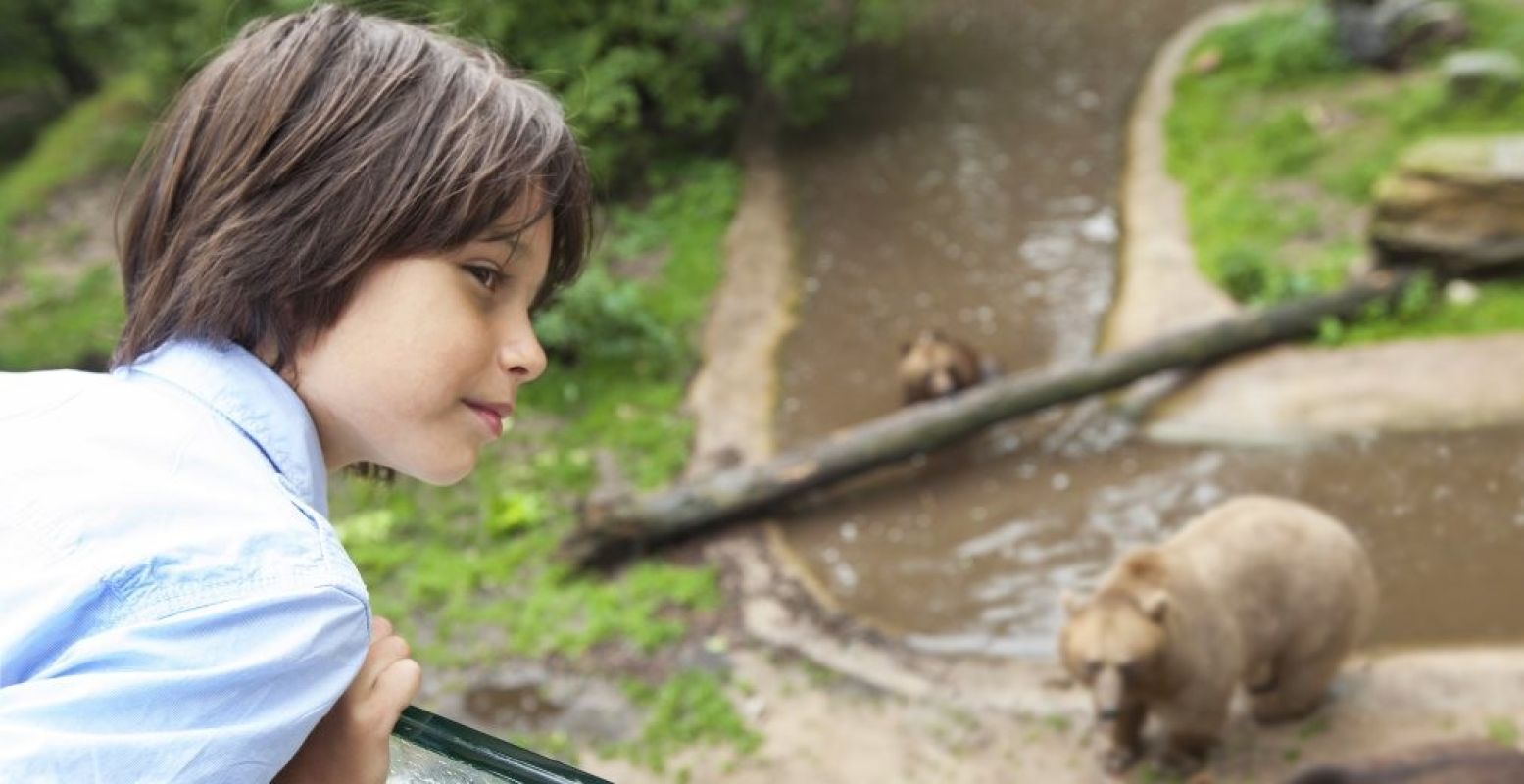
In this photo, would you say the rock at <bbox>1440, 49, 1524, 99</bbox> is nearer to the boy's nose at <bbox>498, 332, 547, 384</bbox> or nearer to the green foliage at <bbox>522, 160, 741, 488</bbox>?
the green foliage at <bbox>522, 160, 741, 488</bbox>

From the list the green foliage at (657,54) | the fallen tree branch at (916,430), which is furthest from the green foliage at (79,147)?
the fallen tree branch at (916,430)

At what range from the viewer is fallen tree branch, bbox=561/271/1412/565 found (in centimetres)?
720

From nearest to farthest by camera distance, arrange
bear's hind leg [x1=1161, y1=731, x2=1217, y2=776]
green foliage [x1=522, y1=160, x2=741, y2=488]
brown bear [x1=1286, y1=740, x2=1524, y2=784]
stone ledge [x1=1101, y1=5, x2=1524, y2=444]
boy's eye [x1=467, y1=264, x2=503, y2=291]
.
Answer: boy's eye [x1=467, y1=264, x2=503, y2=291] → brown bear [x1=1286, y1=740, x2=1524, y2=784] → bear's hind leg [x1=1161, y1=731, x2=1217, y2=776] → stone ledge [x1=1101, y1=5, x2=1524, y2=444] → green foliage [x1=522, y1=160, x2=741, y2=488]

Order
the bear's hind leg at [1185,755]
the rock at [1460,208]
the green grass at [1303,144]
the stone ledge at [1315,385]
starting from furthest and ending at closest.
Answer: the green grass at [1303,144]
the rock at [1460,208]
the stone ledge at [1315,385]
the bear's hind leg at [1185,755]

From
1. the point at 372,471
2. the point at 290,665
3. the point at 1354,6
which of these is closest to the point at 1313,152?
the point at 1354,6

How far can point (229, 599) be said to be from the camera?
103cm

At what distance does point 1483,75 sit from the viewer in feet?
31.9

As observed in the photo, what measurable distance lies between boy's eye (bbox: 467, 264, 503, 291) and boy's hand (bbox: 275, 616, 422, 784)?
450mm

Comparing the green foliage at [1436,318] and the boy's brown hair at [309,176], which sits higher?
the boy's brown hair at [309,176]

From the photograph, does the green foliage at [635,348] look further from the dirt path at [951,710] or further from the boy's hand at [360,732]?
the boy's hand at [360,732]

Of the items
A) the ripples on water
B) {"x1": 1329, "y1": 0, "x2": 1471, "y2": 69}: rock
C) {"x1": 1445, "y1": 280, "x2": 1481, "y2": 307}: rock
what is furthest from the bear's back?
{"x1": 1329, "y1": 0, "x2": 1471, "y2": 69}: rock

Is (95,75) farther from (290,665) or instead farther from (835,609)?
(290,665)

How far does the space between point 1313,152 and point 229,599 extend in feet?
33.5

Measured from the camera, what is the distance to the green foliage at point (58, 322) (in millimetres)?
10797
